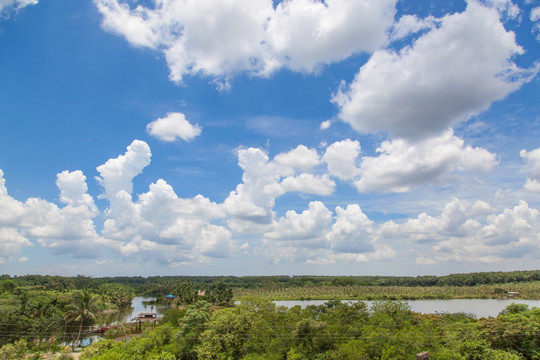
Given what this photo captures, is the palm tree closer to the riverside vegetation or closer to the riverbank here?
the riverside vegetation

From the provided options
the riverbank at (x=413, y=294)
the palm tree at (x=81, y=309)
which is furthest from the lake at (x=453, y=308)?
the palm tree at (x=81, y=309)

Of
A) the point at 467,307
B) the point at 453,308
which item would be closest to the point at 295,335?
the point at 453,308

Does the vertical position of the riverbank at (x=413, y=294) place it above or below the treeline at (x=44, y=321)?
below

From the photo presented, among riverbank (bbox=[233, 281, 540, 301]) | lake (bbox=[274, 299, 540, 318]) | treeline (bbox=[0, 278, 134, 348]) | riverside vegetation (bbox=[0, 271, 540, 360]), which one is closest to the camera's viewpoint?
riverside vegetation (bbox=[0, 271, 540, 360])

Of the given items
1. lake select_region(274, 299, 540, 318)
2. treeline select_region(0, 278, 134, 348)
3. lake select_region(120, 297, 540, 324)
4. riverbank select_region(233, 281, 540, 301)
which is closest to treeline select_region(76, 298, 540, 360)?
treeline select_region(0, 278, 134, 348)

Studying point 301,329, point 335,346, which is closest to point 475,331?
point 335,346

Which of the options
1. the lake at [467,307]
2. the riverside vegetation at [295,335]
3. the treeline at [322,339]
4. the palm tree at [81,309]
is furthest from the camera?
the lake at [467,307]

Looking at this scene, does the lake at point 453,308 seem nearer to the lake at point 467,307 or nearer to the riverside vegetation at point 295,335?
the lake at point 467,307

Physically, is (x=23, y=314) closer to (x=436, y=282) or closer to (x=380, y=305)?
(x=380, y=305)

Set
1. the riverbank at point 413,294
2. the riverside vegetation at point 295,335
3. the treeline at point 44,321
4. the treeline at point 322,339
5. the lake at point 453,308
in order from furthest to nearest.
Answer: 1. the riverbank at point 413,294
2. the lake at point 453,308
3. the treeline at point 44,321
4. the riverside vegetation at point 295,335
5. the treeline at point 322,339
